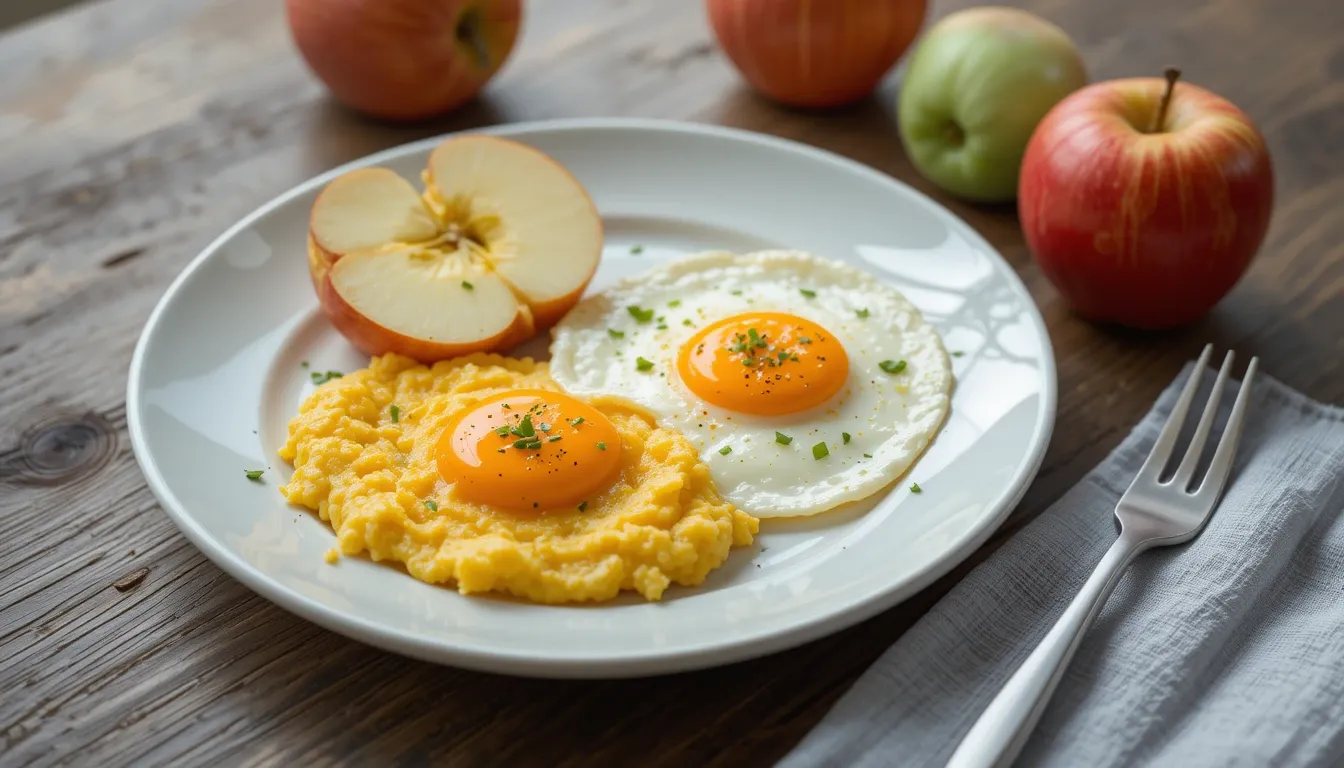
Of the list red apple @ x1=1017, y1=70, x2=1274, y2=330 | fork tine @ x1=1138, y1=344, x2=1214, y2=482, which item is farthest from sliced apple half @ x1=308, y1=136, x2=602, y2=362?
fork tine @ x1=1138, y1=344, x2=1214, y2=482

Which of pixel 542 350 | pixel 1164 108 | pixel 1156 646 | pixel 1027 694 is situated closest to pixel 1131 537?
pixel 1156 646

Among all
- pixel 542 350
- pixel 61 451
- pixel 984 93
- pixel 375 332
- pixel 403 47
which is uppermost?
pixel 984 93

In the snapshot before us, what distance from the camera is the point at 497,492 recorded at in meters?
2.08

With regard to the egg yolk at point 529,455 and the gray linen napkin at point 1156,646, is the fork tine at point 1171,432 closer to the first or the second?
the gray linen napkin at point 1156,646

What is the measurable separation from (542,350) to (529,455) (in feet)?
1.80

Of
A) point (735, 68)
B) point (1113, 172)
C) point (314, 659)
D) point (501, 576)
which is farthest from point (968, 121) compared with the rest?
point (314, 659)

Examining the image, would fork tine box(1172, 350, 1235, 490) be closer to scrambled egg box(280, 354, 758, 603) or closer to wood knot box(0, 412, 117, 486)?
scrambled egg box(280, 354, 758, 603)

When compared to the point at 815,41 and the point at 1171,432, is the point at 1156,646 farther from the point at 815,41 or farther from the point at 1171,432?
the point at 815,41

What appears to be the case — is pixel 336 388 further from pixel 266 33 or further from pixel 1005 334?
pixel 266 33

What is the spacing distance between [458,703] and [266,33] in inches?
107

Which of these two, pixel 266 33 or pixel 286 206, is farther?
pixel 266 33

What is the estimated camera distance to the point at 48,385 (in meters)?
2.56

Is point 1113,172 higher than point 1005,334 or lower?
higher

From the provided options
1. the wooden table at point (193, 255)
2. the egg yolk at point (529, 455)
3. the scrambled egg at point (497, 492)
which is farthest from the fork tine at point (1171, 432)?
the egg yolk at point (529, 455)
